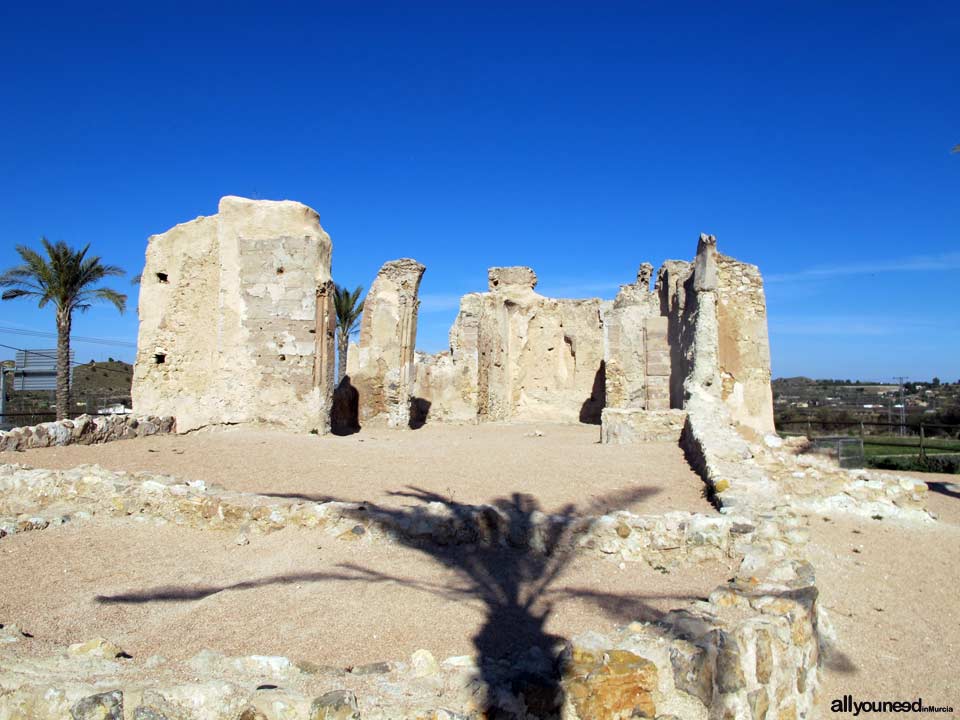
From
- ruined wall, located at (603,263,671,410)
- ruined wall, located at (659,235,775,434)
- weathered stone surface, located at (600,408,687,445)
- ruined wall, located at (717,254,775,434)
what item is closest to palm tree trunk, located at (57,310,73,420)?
weathered stone surface, located at (600,408,687,445)

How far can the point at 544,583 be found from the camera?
16.1 ft

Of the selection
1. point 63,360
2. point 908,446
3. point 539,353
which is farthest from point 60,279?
point 908,446

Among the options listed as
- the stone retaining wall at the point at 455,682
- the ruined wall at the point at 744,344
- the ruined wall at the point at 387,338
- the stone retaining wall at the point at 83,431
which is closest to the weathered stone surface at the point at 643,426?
the ruined wall at the point at 744,344

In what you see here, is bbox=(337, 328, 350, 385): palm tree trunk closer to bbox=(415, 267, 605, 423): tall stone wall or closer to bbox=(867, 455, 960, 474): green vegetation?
bbox=(415, 267, 605, 423): tall stone wall

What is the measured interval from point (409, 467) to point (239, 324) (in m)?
5.29

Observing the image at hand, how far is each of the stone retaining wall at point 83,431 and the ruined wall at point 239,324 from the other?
690mm

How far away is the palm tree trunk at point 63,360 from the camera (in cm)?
1692

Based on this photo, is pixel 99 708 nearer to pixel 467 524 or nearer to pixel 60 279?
pixel 467 524

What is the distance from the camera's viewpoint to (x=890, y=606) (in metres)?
5.22

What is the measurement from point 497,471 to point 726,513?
312cm

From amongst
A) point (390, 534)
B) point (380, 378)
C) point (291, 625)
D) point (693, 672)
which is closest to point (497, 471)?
point (390, 534)

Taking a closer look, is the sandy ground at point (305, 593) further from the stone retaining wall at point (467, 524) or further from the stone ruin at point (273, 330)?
the stone ruin at point (273, 330)

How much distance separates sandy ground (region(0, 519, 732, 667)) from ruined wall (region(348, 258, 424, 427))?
9740 millimetres

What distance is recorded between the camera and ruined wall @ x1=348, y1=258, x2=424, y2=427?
51.8ft
